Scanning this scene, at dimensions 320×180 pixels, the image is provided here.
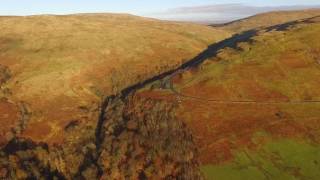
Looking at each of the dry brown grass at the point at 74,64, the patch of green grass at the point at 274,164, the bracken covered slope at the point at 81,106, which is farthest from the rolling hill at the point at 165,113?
the dry brown grass at the point at 74,64

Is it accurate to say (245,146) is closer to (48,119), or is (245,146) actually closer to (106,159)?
(106,159)

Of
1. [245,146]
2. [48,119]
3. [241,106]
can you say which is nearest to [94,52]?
[48,119]

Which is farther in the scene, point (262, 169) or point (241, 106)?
point (241, 106)

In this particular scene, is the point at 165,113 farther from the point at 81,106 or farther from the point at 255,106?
the point at 81,106

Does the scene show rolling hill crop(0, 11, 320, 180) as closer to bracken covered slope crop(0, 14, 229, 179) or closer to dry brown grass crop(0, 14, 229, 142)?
bracken covered slope crop(0, 14, 229, 179)

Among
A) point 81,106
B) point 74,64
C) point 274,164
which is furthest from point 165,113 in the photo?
point 74,64
